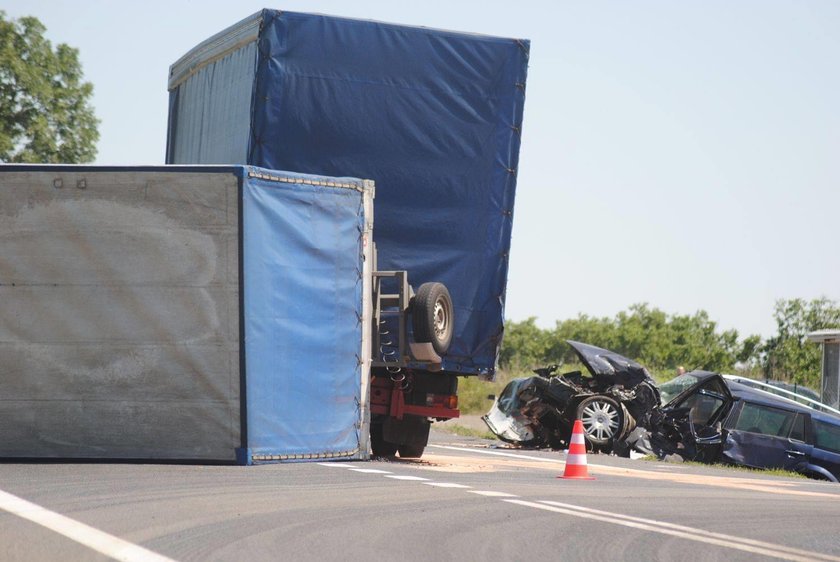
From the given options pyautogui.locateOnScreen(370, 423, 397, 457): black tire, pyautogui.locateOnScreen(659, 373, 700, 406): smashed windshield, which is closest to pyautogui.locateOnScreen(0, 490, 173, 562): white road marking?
pyautogui.locateOnScreen(370, 423, 397, 457): black tire

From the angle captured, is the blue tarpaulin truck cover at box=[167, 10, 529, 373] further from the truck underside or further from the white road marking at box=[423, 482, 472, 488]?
the white road marking at box=[423, 482, 472, 488]

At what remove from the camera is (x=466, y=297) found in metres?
17.0

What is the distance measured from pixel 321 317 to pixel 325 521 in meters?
6.02

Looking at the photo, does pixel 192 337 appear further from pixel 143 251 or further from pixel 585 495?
pixel 585 495

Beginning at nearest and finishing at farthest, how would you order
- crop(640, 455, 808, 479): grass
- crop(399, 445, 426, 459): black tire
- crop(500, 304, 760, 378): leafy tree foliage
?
1. crop(399, 445, 426, 459): black tire
2. crop(640, 455, 808, 479): grass
3. crop(500, 304, 760, 378): leafy tree foliage

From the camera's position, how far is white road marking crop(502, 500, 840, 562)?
859cm

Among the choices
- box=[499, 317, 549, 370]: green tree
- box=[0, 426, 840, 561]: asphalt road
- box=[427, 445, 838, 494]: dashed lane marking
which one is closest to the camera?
box=[0, 426, 840, 561]: asphalt road

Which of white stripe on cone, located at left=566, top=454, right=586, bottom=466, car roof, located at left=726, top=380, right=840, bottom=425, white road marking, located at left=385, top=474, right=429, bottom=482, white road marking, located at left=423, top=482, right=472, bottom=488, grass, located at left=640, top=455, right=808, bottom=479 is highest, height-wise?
car roof, located at left=726, top=380, right=840, bottom=425

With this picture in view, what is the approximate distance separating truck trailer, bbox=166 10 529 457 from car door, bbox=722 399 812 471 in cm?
595

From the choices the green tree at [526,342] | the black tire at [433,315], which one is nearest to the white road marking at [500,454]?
the black tire at [433,315]

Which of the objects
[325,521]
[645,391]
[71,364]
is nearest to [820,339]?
Result: [645,391]

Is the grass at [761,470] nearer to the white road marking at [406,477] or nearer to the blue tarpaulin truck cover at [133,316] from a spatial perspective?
the white road marking at [406,477]

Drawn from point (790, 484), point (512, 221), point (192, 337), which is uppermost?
point (512, 221)

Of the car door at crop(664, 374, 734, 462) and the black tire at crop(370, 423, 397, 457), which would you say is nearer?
the black tire at crop(370, 423, 397, 457)
